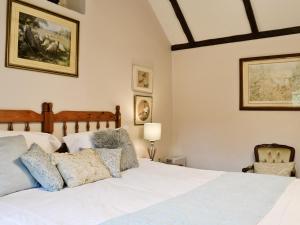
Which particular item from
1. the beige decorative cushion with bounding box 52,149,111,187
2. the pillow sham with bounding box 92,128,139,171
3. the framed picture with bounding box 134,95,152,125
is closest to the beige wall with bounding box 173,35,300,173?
the framed picture with bounding box 134,95,152,125

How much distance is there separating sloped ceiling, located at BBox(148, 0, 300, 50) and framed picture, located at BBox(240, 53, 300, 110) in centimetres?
35

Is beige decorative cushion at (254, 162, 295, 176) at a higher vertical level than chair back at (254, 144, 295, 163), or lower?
lower

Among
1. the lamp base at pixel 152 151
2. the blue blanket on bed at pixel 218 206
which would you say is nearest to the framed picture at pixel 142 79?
the lamp base at pixel 152 151

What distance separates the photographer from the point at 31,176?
79.2 inches

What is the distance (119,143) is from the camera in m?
2.76

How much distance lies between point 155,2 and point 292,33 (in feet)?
6.26

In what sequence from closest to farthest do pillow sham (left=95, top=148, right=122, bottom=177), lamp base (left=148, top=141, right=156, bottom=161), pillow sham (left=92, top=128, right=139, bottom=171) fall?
pillow sham (left=95, top=148, right=122, bottom=177) < pillow sham (left=92, top=128, right=139, bottom=171) < lamp base (left=148, top=141, right=156, bottom=161)

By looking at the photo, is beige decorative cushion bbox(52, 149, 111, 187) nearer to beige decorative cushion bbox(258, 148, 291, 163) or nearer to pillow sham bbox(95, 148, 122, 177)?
pillow sham bbox(95, 148, 122, 177)

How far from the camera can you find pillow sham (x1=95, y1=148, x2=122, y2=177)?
2.42 metres

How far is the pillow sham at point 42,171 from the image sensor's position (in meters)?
1.97

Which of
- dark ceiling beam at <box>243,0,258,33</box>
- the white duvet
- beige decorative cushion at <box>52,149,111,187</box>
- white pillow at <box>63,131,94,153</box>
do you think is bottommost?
the white duvet

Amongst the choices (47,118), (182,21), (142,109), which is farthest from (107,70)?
(182,21)

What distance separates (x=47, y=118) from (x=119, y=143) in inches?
28.1

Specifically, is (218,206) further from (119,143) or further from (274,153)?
(274,153)
